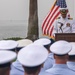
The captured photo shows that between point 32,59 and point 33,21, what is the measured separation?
10.8 meters

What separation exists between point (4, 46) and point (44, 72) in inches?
25.6

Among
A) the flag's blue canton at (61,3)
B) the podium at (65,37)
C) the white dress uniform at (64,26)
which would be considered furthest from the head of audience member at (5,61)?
the flag's blue canton at (61,3)

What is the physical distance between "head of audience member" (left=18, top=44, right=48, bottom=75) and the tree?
10.4 m

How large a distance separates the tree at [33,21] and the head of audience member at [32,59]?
34.1ft

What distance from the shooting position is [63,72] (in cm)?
290

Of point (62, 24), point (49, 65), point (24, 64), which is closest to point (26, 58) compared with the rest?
point (24, 64)

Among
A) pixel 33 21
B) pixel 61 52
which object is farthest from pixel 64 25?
pixel 33 21

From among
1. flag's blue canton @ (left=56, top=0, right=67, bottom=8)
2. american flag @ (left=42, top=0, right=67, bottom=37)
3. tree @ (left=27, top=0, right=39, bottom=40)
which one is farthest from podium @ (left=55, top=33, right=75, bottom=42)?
tree @ (left=27, top=0, right=39, bottom=40)

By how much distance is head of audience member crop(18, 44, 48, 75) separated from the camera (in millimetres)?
2244

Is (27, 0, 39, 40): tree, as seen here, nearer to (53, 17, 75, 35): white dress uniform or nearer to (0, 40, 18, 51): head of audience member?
(53, 17, 75, 35): white dress uniform

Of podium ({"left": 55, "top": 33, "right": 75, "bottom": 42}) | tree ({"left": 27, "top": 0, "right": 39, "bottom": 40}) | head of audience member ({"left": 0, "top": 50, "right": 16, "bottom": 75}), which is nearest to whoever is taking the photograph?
head of audience member ({"left": 0, "top": 50, "right": 16, "bottom": 75})

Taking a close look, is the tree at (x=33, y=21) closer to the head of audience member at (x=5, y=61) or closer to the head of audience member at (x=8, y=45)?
the head of audience member at (x=8, y=45)

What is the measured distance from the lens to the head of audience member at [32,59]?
2.24 m

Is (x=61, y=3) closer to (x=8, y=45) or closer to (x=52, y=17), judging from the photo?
(x=52, y=17)
